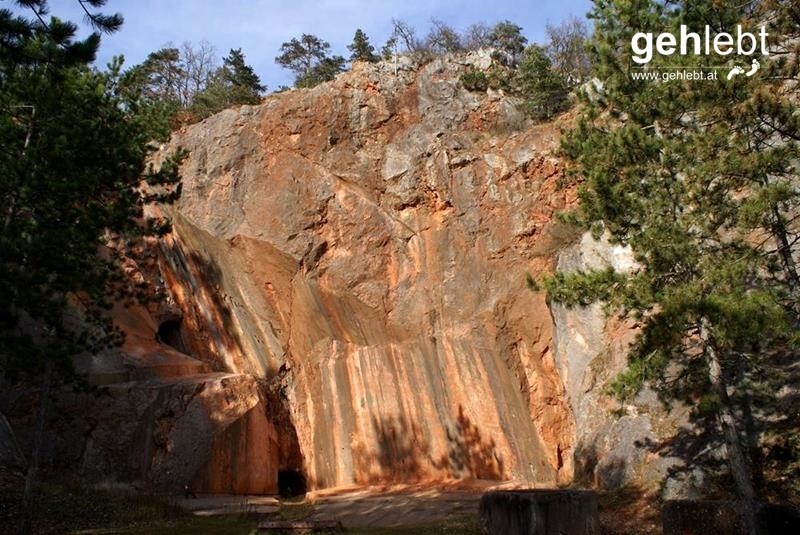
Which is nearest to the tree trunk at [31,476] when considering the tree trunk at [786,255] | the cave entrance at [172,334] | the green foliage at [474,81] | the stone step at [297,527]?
the stone step at [297,527]

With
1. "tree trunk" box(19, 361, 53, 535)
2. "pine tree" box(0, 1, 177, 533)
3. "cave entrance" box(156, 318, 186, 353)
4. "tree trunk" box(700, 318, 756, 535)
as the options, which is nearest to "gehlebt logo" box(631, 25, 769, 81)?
"tree trunk" box(700, 318, 756, 535)

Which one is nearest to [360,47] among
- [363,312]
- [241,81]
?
[241,81]

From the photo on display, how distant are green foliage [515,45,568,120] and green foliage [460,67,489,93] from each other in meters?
1.75

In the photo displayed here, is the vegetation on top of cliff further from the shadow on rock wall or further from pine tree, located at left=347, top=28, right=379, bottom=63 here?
pine tree, located at left=347, top=28, right=379, bottom=63

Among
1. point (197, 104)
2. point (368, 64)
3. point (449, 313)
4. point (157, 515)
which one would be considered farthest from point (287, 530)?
point (197, 104)

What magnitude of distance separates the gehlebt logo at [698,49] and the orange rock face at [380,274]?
10.1 meters

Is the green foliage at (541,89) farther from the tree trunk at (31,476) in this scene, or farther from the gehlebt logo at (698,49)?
the tree trunk at (31,476)

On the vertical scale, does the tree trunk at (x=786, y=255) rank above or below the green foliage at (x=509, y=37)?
below

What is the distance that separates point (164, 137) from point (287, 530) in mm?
9414

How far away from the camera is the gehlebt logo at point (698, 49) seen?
10172 mm

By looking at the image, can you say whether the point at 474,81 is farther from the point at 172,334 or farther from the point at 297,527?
the point at 297,527

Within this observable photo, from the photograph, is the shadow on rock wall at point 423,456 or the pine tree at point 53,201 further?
the shadow on rock wall at point 423,456

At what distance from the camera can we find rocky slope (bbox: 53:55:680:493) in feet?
60.4

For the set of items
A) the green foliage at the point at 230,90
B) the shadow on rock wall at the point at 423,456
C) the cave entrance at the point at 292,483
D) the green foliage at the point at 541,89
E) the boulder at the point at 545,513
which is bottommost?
the cave entrance at the point at 292,483
